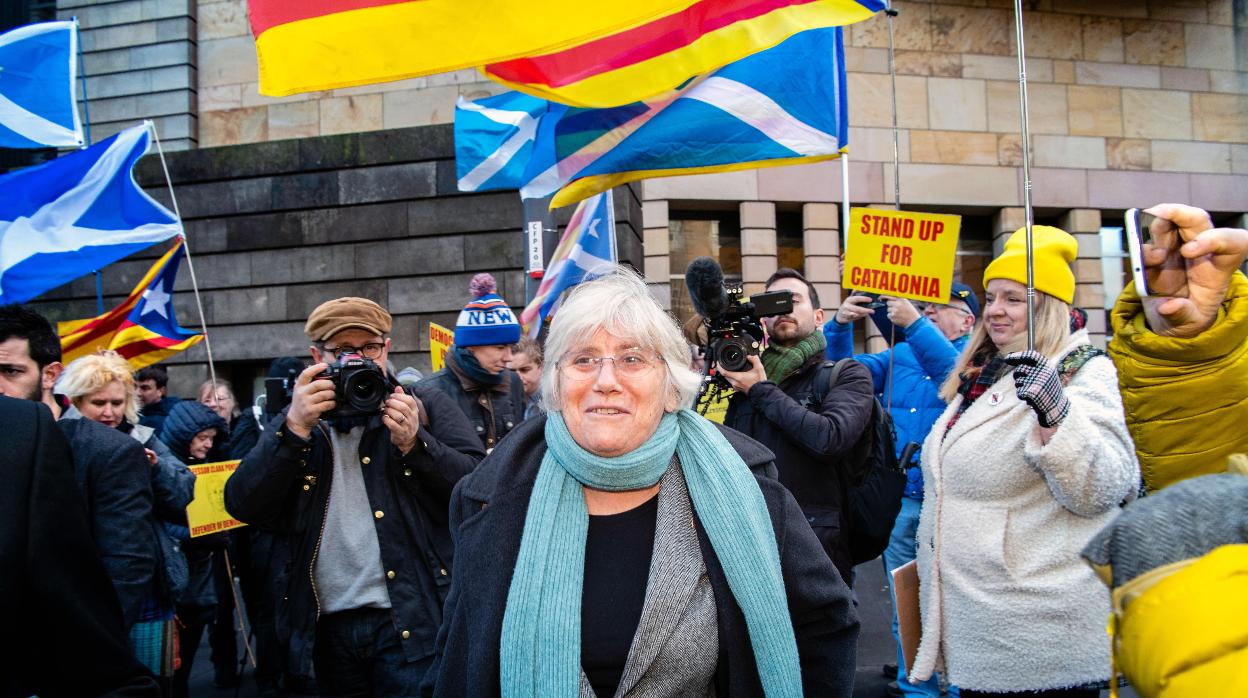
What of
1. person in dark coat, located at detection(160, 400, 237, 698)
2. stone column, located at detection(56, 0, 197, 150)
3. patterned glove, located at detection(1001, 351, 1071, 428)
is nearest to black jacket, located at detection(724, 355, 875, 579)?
patterned glove, located at detection(1001, 351, 1071, 428)

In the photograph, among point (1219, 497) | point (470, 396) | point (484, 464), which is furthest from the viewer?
point (470, 396)

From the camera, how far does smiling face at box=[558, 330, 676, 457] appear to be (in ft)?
7.13

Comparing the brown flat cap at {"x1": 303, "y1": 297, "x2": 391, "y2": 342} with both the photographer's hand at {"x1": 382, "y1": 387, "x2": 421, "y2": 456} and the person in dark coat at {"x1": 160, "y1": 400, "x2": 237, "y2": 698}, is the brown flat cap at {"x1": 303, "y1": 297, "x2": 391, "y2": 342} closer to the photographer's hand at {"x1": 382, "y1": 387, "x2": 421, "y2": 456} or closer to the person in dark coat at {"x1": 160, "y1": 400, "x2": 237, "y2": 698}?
the photographer's hand at {"x1": 382, "y1": 387, "x2": 421, "y2": 456}

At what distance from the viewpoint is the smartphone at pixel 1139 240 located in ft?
6.79

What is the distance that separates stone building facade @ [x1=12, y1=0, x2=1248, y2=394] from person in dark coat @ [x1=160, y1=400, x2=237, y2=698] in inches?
265

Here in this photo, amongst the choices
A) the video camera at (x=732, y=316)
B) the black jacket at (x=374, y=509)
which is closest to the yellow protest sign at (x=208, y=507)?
the black jacket at (x=374, y=509)

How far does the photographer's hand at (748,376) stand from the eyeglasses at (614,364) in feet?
4.81

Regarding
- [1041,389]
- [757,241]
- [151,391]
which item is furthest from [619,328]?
[757,241]

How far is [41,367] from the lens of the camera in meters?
2.85

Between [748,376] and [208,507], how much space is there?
2.71 meters

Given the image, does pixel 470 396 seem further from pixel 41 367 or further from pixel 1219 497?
pixel 1219 497

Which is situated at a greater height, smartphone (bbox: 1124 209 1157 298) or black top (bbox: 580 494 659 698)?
smartphone (bbox: 1124 209 1157 298)

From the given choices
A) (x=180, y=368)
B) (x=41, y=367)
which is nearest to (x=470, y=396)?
(x=41, y=367)

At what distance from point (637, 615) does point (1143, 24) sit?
15.1m
